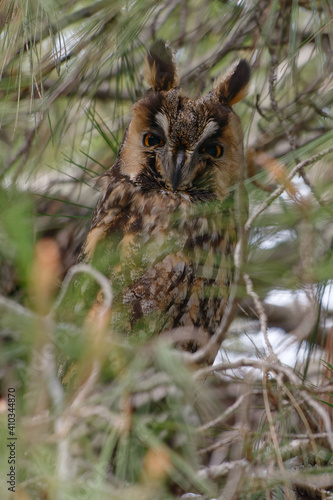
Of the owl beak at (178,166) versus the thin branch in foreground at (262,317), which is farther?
the owl beak at (178,166)

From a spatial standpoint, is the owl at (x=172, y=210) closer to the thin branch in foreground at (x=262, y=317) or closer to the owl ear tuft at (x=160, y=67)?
the owl ear tuft at (x=160, y=67)

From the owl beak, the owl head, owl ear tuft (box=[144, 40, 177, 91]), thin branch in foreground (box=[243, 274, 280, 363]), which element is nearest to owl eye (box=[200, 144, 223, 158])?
the owl head

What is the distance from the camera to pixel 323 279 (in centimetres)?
99

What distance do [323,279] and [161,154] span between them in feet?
2.55

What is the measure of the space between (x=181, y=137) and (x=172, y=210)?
0.22 m

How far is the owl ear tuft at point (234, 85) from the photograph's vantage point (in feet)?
5.51

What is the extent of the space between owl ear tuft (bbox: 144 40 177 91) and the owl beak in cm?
31

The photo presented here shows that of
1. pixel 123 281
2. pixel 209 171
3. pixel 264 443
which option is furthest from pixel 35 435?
pixel 209 171

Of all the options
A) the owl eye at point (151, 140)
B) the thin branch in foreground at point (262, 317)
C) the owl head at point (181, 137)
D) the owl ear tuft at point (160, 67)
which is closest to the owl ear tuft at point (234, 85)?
the owl head at point (181, 137)

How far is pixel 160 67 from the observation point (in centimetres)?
171

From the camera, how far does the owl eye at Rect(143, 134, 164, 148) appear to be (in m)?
1.62

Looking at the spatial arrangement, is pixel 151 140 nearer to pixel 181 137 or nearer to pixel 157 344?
pixel 181 137

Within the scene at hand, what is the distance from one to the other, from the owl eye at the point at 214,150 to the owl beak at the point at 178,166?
10 centimetres

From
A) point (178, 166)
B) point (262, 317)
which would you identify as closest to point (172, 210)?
point (178, 166)
